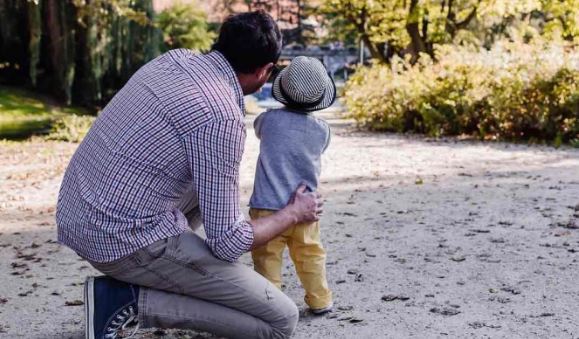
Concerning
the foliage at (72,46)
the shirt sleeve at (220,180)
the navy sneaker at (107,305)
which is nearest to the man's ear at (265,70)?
the shirt sleeve at (220,180)

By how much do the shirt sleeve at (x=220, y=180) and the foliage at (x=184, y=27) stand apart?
2536cm

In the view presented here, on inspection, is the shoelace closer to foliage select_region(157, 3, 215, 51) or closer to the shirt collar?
the shirt collar

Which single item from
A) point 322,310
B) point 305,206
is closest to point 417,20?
point 322,310

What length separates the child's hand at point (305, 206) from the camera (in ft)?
10.7

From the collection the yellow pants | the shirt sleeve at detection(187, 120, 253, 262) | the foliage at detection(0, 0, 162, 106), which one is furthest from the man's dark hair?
the foliage at detection(0, 0, 162, 106)

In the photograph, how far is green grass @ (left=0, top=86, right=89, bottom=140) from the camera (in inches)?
655

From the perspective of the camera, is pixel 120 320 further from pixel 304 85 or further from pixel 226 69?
pixel 304 85

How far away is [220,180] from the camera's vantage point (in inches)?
114

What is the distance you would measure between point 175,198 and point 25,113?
619 inches

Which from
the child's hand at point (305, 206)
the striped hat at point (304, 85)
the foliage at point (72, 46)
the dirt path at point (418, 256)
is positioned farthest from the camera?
the foliage at point (72, 46)

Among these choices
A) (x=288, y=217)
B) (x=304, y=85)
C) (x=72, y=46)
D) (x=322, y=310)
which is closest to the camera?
(x=288, y=217)

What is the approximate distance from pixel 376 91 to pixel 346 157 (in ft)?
17.4

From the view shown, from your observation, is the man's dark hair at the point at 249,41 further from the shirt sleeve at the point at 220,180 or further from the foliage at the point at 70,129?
the foliage at the point at 70,129

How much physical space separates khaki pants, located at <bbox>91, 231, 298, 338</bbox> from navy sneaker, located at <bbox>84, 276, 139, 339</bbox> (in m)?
0.04
